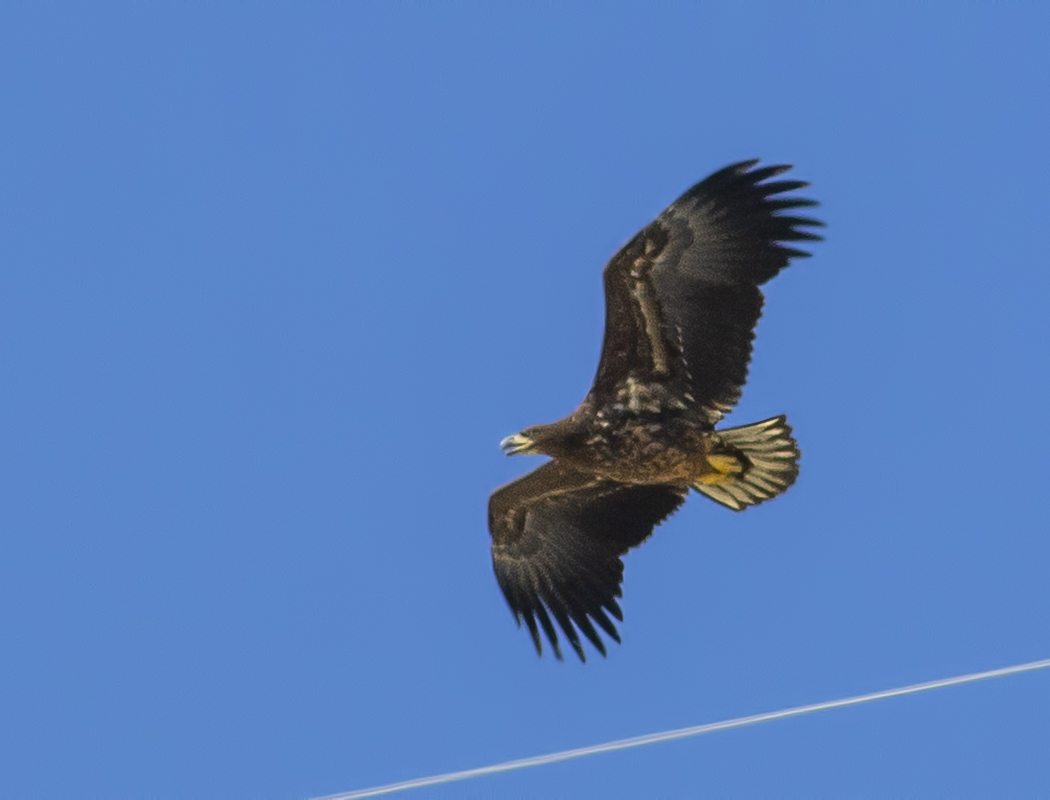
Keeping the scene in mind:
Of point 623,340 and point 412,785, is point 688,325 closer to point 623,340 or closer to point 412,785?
point 623,340

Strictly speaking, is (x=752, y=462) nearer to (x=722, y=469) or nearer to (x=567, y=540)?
(x=722, y=469)

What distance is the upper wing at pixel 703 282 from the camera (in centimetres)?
1049

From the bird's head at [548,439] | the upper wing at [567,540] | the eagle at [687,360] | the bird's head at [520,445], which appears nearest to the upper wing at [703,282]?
the eagle at [687,360]

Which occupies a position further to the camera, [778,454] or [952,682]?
[778,454]

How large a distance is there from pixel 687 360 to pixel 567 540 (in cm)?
232

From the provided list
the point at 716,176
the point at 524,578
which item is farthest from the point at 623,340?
the point at 524,578

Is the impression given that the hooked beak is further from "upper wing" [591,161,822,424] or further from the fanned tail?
the fanned tail

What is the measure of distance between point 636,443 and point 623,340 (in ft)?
2.68

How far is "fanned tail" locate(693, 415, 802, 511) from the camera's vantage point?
1089 cm

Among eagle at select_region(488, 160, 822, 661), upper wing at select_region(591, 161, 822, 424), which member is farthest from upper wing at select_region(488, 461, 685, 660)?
upper wing at select_region(591, 161, 822, 424)

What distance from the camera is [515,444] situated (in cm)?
1125

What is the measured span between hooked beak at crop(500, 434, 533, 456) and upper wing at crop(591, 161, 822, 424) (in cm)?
98

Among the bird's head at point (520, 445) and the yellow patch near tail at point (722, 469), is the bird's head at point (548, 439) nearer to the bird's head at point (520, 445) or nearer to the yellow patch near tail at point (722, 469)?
the bird's head at point (520, 445)

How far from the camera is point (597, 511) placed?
12.3 meters
